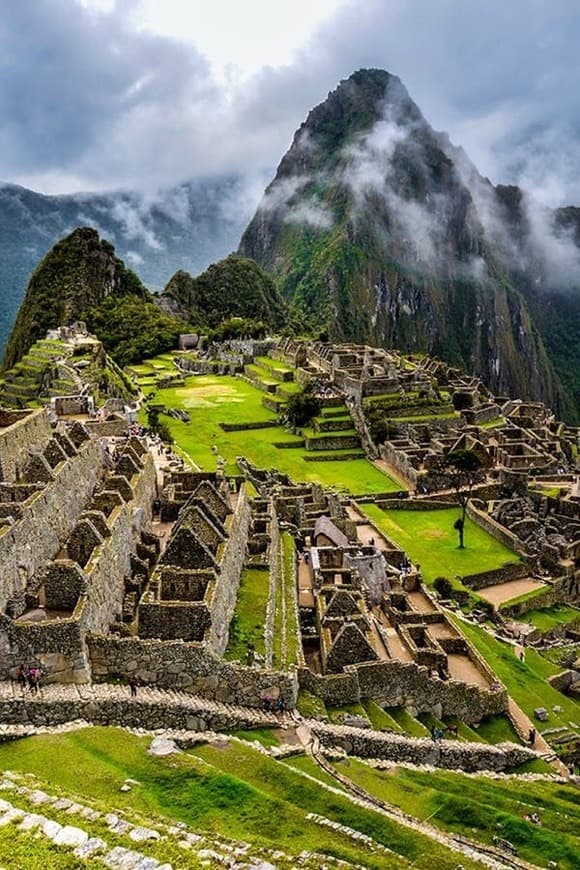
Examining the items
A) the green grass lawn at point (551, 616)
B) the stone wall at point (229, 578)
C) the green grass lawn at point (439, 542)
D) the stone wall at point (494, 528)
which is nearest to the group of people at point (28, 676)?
the stone wall at point (229, 578)

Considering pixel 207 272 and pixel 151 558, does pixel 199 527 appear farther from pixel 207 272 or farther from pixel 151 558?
pixel 207 272

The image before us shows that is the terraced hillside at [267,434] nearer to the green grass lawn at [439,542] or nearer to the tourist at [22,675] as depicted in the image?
the green grass lawn at [439,542]

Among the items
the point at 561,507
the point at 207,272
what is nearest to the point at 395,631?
the point at 561,507

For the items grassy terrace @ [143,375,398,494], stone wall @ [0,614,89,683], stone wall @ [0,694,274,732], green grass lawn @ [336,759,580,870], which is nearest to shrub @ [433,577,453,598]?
grassy terrace @ [143,375,398,494]

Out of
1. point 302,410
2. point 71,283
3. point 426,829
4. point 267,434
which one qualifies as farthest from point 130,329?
point 426,829

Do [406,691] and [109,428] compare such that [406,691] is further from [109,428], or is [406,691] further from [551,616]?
[109,428]

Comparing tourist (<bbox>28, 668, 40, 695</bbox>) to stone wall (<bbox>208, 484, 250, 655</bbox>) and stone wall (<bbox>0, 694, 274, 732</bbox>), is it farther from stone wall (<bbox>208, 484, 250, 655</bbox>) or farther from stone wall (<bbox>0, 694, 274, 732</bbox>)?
stone wall (<bbox>208, 484, 250, 655</bbox>)
